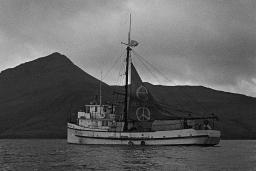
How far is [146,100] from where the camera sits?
82.5 metres

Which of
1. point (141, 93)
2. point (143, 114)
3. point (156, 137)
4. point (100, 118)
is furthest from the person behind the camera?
point (141, 93)

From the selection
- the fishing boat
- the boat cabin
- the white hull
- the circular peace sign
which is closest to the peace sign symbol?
the fishing boat

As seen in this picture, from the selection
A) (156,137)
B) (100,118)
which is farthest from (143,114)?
(100,118)

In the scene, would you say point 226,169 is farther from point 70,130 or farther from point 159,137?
point 70,130

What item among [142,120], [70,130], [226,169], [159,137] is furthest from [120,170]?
[70,130]

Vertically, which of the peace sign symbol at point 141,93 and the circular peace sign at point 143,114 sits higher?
the peace sign symbol at point 141,93

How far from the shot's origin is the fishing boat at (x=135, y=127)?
74.4 metres

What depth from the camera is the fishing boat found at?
74438mm

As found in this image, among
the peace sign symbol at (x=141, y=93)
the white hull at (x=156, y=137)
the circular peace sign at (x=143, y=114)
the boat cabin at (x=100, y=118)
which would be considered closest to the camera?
the white hull at (x=156, y=137)

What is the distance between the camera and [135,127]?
263 ft

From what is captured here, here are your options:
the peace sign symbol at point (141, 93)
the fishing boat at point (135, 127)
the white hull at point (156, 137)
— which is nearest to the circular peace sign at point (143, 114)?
the fishing boat at point (135, 127)

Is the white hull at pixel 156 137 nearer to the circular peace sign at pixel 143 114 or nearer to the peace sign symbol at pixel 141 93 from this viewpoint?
the circular peace sign at pixel 143 114

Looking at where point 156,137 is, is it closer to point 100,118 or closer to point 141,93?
point 141,93

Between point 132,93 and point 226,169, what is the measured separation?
4504 cm
